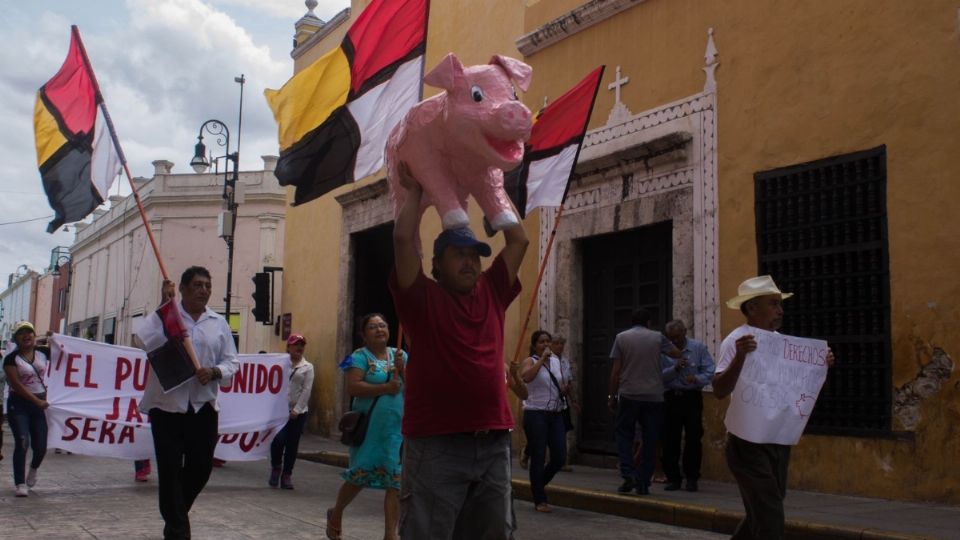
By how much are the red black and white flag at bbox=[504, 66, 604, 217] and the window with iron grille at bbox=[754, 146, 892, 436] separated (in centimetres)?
277

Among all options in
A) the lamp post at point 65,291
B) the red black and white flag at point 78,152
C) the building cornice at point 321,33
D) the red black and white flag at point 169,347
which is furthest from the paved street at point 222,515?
the lamp post at point 65,291

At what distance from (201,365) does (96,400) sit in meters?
4.73

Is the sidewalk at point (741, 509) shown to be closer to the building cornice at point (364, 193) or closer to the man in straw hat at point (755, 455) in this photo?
the man in straw hat at point (755, 455)

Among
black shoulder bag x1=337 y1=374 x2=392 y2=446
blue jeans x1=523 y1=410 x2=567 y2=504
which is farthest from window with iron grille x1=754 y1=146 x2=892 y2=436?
black shoulder bag x1=337 y1=374 x2=392 y2=446

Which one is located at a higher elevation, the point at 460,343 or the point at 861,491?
the point at 460,343

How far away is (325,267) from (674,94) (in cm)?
1015

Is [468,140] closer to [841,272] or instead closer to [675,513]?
[675,513]

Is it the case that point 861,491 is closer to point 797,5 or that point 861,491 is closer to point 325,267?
point 797,5

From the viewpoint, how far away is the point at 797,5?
9570 millimetres

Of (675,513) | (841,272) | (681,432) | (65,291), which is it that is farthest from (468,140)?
(65,291)

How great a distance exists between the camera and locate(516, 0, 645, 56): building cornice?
39.1 feet

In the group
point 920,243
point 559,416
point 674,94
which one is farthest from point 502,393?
point 674,94

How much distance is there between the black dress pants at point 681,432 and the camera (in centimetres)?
942

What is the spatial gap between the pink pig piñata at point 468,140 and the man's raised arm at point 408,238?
253 mm
